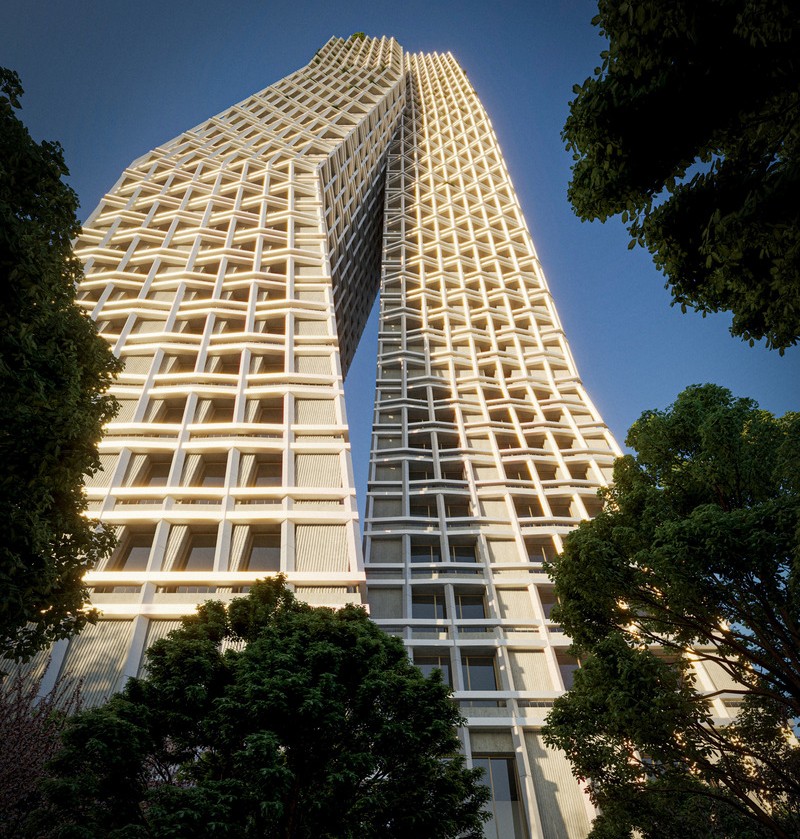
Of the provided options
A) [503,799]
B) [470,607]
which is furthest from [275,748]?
[470,607]

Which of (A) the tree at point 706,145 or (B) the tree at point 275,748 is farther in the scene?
(B) the tree at point 275,748

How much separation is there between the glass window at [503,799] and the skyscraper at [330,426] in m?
0.06

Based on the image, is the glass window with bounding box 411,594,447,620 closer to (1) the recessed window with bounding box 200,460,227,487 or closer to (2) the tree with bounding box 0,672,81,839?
(1) the recessed window with bounding box 200,460,227,487

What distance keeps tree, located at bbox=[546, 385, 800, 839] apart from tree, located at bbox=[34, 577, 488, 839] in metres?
2.90

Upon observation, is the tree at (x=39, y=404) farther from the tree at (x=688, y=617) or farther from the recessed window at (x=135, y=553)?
the recessed window at (x=135, y=553)

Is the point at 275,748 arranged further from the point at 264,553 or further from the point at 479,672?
the point at 479,672

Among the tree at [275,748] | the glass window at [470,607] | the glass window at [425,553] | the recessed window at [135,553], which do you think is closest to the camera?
the tree at [275,748]

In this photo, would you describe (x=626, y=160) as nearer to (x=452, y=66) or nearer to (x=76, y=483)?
(x=76, y=483)

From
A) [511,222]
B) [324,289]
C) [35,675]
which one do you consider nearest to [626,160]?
[35,675]

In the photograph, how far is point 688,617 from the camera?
35.0 ft

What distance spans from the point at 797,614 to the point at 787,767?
11.0 ft

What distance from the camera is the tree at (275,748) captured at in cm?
743

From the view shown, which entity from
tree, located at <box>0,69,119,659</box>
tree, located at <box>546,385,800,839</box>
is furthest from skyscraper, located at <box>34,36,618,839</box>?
tree, located at <box>546,385,800,839</box>

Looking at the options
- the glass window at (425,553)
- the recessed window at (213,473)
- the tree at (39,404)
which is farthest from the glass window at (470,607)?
the tree at (39,404)
